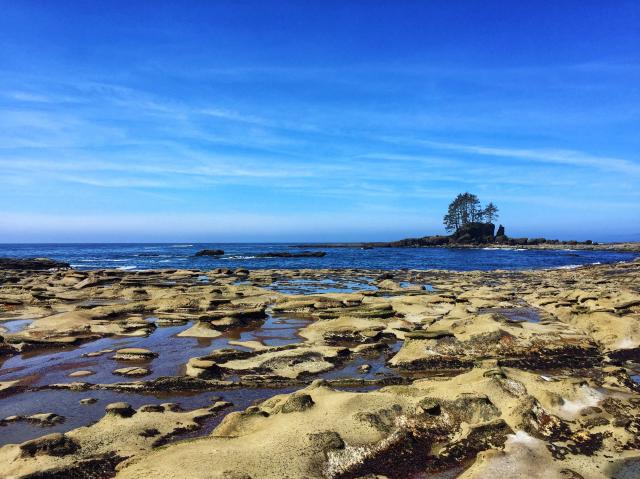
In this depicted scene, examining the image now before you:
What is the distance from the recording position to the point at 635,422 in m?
7.29

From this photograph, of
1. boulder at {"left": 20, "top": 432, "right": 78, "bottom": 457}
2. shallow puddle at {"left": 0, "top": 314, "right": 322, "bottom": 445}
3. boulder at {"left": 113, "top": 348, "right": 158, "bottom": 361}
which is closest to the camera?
boulder at {"left": 20, "top": 432, "right": 78, "bottom": 457}

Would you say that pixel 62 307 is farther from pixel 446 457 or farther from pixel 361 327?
pixel 446 457

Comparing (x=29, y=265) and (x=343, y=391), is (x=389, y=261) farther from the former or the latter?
(x=343, y=391)

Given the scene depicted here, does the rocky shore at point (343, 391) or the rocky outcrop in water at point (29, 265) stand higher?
the rocky shore at point (343, 391)

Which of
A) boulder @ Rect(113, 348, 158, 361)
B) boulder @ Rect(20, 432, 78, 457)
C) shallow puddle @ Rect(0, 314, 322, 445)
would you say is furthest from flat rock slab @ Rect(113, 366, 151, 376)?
boulder @ Rect(20, 432, 78, 457)

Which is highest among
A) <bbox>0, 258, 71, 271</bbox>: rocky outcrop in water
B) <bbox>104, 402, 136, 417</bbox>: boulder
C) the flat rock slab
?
<bbox>104, 402, 136, 417</bbox>: boulder

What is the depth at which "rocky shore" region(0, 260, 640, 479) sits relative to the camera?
6.20 meters

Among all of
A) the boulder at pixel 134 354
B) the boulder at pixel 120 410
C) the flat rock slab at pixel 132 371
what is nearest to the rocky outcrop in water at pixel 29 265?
the boulder at pixel 134 354

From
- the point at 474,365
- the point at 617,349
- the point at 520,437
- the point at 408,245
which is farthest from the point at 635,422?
the point at 408,245

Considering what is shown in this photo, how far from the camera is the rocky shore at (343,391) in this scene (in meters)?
6.20

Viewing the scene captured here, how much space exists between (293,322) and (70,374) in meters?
9.32

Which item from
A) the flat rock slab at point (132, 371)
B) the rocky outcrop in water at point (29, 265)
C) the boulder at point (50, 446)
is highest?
the boulder at point (50, 446)

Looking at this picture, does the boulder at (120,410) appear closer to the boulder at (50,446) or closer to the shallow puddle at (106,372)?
the shallow puddle at (106,372)

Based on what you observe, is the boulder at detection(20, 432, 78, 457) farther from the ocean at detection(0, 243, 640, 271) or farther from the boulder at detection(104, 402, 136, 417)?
the ocean at detection(0, 243, 640, 271)
